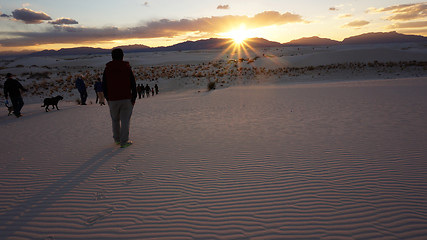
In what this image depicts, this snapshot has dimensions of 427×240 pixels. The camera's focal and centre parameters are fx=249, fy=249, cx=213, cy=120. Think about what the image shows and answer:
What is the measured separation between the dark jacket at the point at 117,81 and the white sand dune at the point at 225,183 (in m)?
1.27

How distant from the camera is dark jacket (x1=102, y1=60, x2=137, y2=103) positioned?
523 cm

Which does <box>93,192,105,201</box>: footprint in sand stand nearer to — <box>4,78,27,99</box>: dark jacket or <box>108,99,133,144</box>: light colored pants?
<box>108,99,133,144</box>: light colored pants

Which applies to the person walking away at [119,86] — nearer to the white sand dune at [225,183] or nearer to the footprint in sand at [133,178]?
the white sand dune at [225,183]

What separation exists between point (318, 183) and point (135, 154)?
362 cm

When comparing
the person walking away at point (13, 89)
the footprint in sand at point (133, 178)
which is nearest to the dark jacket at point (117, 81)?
the footprint in sand at point (133, 178)

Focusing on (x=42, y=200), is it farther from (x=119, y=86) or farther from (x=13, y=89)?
(x=13, y=89)

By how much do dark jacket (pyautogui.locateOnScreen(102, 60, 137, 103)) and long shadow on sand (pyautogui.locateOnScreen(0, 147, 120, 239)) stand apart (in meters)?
1.41

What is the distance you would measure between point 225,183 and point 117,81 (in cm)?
320

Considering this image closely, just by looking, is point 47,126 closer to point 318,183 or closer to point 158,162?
point 158,162

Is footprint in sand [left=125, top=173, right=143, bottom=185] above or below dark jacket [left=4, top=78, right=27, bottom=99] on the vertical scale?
below

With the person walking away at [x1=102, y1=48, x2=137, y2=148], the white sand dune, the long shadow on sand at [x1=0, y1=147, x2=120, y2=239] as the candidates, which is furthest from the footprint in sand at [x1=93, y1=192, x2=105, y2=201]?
the person walking away at [x1=102, y1=48, x2=137, y2=148]

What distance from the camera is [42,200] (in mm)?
3543

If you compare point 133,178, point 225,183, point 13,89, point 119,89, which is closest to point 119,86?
point 119,89

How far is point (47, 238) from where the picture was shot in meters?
2.75
